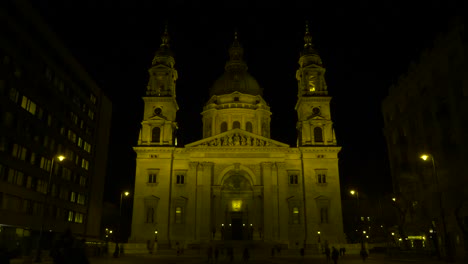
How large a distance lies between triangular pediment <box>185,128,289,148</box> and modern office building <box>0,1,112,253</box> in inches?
602

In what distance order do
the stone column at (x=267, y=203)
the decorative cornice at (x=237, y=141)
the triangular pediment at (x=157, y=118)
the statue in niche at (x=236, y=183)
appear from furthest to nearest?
1. the triangular pediment at (x=157, y=118)
2. the decorative cornice at (x=237, y=141)
3. the statue in niche at (x=236, y=183)
4. the stone column at (x=267, y=203)

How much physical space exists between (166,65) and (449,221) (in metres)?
44.4

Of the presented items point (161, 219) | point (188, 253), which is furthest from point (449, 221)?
point (161, 219)

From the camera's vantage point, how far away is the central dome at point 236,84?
77037 mm

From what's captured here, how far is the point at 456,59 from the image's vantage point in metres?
39.1

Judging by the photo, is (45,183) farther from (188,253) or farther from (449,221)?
(449,221)

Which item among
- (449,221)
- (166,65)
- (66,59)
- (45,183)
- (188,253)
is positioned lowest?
(188,253)

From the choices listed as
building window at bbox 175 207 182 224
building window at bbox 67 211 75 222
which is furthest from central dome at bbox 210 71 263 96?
building window at bbox 67 211 75 222

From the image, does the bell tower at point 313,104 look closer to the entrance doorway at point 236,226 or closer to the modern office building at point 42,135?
the entrance doorway at point 236,226

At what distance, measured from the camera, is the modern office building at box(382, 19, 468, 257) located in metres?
38.1

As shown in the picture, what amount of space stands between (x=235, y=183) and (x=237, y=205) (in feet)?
10.5

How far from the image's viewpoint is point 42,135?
47.4 m

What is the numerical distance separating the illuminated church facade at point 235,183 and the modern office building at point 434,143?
34.2 ft

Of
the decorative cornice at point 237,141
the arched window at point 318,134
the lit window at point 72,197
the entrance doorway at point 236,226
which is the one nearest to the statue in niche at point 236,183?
the entrance doorway at point 236,226
